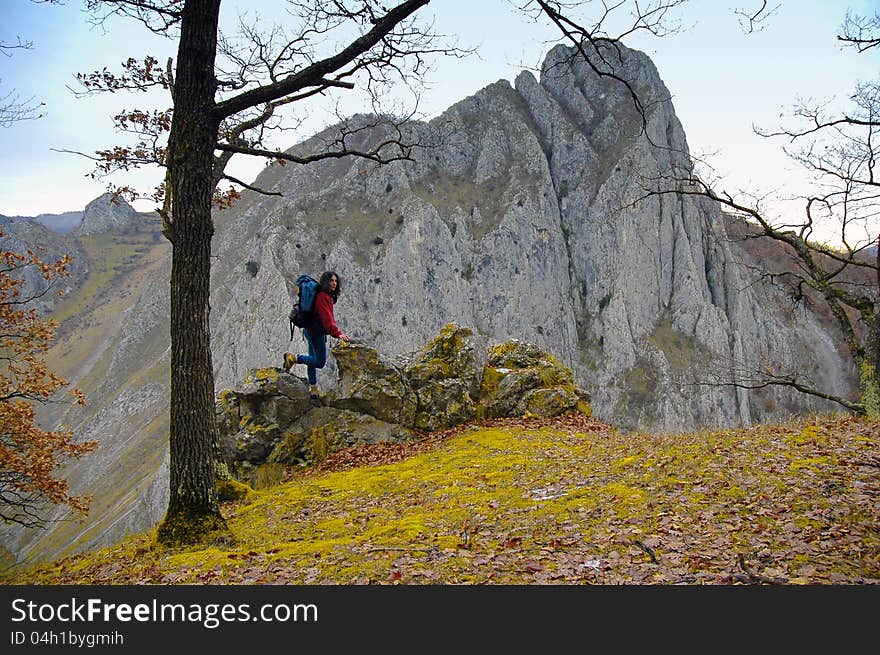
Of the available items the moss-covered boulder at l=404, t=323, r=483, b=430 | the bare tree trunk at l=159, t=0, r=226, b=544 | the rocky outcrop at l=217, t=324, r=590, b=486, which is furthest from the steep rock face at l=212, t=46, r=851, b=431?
the bare tree trunk at l=159, t=0, r=226, b=544

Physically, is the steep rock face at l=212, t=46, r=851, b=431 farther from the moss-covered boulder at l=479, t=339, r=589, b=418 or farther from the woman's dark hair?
the woman's dark hair

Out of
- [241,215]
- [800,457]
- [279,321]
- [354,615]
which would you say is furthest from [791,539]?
Result: [241,215]

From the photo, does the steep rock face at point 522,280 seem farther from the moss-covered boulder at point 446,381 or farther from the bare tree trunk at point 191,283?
the bare tree trunk at point 191,283

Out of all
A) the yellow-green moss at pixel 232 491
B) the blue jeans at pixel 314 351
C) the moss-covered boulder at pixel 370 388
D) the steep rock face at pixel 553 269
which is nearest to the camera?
the yellow-green moss at pixel 232 491

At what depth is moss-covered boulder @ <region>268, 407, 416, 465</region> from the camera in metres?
12.9

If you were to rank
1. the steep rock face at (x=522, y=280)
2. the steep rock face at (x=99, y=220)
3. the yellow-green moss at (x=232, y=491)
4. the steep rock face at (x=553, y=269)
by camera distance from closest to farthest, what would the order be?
the yellow-green moss at (x=232, y=491) < the steep rock face at (x=522, y=280) < the steep rock face at (x=553, y=269) < the steep rock face at (x=99, y=220)

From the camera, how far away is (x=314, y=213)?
10356 cm

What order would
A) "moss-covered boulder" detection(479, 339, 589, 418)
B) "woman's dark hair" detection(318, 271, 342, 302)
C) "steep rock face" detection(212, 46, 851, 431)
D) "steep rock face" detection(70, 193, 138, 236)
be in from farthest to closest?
"steep rock face" detection(70, 193, 138, 236), "steep rock face" detection(212, 46, 851, 431), "moss-covered boulder" detection(479, 339, 589, 418), "woman's dark hair" detection(318, 271, 342, 302)

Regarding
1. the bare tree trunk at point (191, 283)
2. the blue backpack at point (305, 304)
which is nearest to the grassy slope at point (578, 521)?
the bare tree trunk at point (191, 283)

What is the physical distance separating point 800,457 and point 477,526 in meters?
4.84

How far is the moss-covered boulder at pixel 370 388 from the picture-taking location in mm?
13820

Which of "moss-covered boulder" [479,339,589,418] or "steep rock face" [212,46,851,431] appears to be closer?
"moss-covered boulder" [479,339,589,418]

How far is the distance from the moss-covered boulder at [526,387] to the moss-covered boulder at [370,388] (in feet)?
8.33

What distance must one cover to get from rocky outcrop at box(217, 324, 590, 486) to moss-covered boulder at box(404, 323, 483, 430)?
0.03 m
